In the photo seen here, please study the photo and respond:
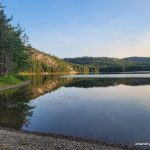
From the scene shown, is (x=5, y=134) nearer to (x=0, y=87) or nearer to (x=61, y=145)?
(x=61, y=145)

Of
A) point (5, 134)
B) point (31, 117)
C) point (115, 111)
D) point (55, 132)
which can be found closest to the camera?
point (5, 134)

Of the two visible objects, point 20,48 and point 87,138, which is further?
point 20,48

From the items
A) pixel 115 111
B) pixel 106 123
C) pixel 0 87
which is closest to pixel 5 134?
pixel 106 123

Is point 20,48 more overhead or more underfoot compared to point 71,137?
more overhead

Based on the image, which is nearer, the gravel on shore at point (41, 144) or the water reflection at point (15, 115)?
the gravel on shore at point (41, 144)

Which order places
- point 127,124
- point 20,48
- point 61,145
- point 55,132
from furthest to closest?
point 20,48 → point 127,124 → point 55,132 → point 61,145

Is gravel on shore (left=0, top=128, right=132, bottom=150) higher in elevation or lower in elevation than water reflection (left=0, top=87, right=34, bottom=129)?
higher

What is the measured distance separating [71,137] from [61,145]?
433cm

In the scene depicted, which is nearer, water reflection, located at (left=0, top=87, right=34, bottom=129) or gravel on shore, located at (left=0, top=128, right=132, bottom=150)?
gravel on shore, located at (left=0, top=128, right=132, bottom=150)

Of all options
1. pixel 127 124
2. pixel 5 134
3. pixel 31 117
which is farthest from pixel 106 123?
pixel 5 134

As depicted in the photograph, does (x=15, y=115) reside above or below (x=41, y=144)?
below

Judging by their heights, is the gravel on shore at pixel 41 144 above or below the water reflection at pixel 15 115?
above

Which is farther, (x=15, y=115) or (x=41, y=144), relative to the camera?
(x=15, y=115)

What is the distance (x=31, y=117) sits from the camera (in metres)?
35.0
